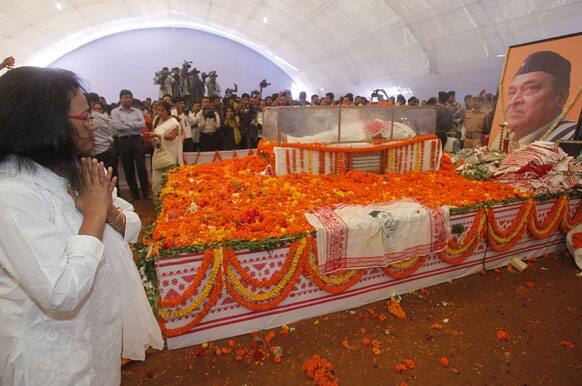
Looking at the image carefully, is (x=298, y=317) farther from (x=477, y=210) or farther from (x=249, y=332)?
(x=477, y=210)

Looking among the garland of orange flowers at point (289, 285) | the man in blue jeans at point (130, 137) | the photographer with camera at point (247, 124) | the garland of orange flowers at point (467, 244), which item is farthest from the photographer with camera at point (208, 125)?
the garland of orange flowers at point (467, 244)

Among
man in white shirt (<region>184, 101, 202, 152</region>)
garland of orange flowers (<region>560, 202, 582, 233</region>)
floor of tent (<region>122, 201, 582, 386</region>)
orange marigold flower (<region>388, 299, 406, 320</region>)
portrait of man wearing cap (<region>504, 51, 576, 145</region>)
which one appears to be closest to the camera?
floor of tent (<region>122, 201, 582, 386</region>)

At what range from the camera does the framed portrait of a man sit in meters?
5.50

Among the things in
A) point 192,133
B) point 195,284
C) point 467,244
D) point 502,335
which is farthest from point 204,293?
point 192,133

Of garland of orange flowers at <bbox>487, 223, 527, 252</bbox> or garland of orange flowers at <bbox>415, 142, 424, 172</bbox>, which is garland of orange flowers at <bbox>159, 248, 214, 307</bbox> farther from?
garland of orange flowers at <bbox>415, 142, 424, 172</bbox>

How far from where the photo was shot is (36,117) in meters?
1.16

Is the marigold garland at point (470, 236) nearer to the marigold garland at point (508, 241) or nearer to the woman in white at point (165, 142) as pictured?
the marigold garland at point (508, 241)

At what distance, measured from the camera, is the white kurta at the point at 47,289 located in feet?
3.46

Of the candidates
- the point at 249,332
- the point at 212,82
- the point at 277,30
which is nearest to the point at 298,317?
the point at 249,332

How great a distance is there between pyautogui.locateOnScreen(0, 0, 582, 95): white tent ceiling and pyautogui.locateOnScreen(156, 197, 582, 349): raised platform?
25.1 feet

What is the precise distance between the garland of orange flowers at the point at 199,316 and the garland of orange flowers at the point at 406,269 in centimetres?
163

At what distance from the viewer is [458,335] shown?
2.90 meters

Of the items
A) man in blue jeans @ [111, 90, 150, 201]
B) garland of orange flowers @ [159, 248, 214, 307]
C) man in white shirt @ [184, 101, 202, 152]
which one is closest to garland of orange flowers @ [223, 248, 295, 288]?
garland of orange flowers @ [159, 248, 214, 307]

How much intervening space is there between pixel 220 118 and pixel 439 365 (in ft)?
23.4
